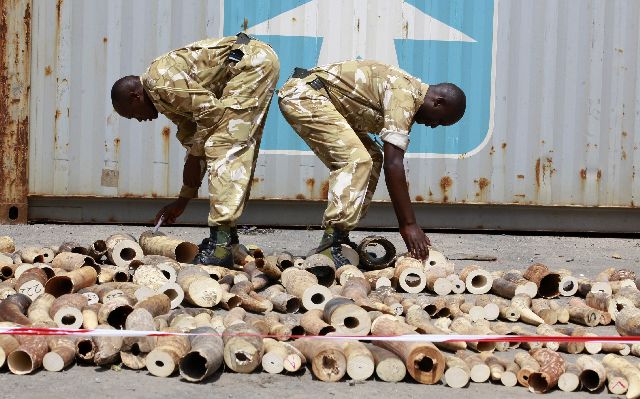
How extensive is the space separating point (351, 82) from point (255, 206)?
2.71 meters

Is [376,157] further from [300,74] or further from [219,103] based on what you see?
[219,103]

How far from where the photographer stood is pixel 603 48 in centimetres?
805

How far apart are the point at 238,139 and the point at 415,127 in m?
2.96

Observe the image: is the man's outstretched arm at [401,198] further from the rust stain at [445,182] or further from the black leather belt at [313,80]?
the rust stain at [445,182]

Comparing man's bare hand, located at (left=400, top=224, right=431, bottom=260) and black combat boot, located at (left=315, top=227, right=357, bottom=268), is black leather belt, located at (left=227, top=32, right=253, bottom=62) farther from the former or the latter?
man's bare hand, located at (left=400, top=224, right=431, bottom=260)

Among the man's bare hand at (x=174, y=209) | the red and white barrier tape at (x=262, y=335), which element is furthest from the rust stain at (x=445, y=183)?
the red and white barrier tape at (x=262, y=335)

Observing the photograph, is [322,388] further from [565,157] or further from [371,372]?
[565,157]

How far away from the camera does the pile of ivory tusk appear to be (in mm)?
3396

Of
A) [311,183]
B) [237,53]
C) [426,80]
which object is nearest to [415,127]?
[426,80]

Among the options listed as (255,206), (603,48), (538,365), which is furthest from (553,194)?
(538,365)

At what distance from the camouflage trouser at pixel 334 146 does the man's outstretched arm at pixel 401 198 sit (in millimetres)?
131

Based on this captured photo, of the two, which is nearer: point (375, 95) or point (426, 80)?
point (375, 95)

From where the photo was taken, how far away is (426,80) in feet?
25.9

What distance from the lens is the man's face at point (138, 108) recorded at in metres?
5.28
